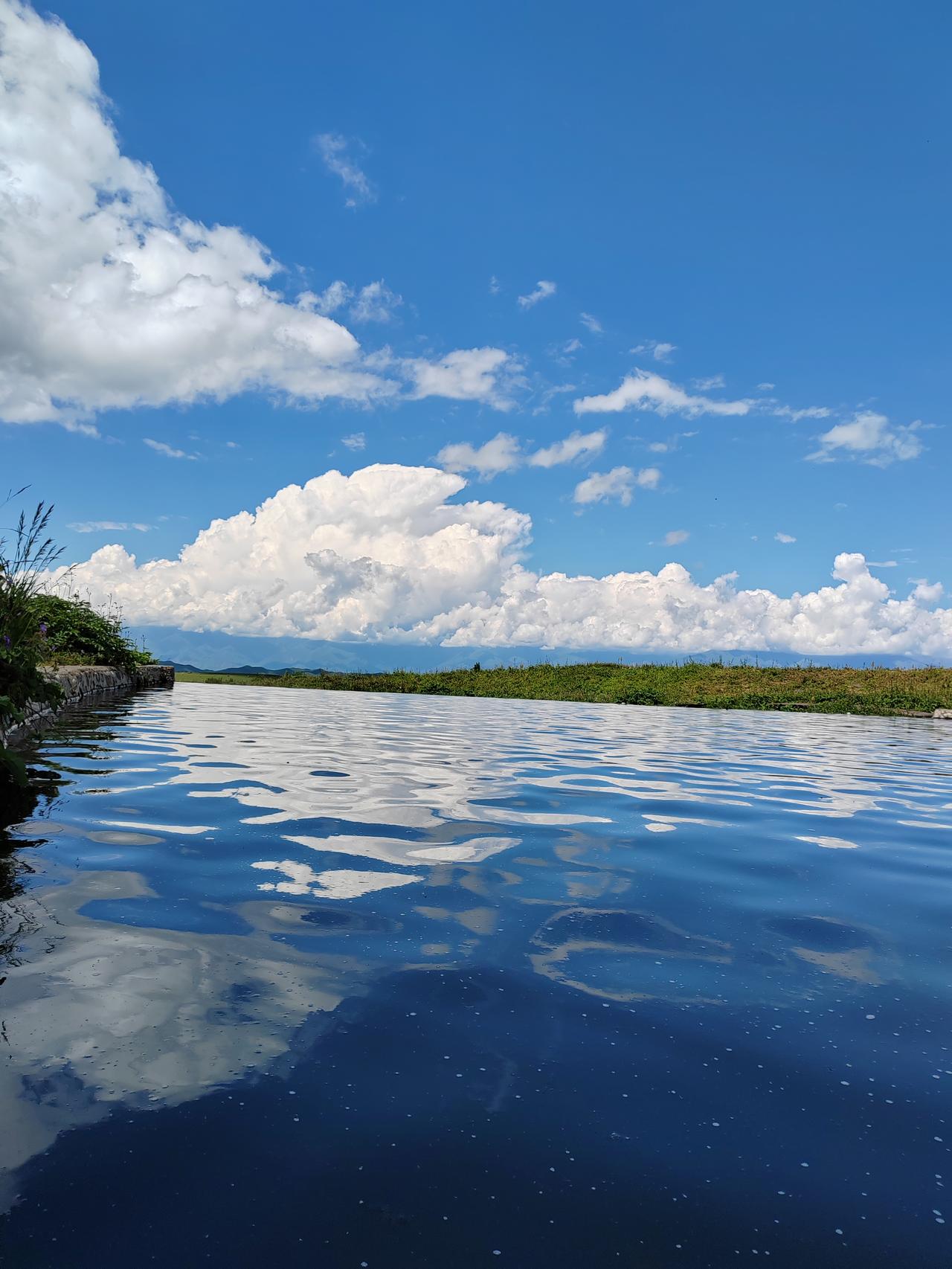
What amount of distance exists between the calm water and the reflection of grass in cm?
2463

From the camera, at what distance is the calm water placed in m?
1.86

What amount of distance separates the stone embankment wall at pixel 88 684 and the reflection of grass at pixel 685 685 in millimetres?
9414

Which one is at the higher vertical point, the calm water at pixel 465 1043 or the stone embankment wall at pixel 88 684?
the stone embankment wall at pixel 88 684

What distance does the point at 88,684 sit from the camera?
55.1 ft

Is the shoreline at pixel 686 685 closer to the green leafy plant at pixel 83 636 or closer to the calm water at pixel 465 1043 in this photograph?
the green leafy plant at pixel 83 636

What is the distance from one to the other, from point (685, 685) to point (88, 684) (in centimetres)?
2343

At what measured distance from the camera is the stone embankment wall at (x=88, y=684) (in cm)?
1039

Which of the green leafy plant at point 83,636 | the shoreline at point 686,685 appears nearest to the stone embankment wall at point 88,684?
the green leafy plant at point 83,636

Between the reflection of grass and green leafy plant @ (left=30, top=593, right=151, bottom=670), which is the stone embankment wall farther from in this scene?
the reflection of grass

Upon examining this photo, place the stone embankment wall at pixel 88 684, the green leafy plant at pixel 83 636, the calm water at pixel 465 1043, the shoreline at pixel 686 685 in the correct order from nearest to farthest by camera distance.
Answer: the calm water at pixel 465 1043, the stone embankment wall at pixel 88 684, the green leafy plant at pixel 83 636, the shoreline at pixel 686 685

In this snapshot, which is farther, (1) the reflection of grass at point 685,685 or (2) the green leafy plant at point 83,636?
(1) the reflection of grass at point 685,685

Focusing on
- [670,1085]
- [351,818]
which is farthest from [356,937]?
[351,818]

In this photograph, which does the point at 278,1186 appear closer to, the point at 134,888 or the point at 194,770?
the point at 134,888

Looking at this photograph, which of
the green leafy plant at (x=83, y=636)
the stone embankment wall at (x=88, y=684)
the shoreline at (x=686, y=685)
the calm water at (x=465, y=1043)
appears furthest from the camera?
the shoreline at (x=686, y=685)
